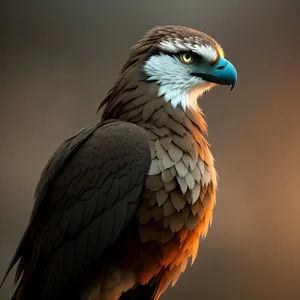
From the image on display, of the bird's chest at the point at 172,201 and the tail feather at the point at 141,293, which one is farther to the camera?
the tail feather at the point at 141,293

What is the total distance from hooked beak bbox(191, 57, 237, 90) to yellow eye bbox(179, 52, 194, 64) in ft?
0.09

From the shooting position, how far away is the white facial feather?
0.98 metres

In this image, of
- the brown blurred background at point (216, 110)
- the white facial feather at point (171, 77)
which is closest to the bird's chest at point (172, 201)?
the white facial feather at point (171, 77)

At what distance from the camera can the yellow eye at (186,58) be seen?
98 cm

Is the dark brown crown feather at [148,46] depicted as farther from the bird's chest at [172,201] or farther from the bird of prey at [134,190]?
the bird's chest at [172,201]

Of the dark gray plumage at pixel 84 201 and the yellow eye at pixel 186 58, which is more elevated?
the yellow eye at pixel 186 58

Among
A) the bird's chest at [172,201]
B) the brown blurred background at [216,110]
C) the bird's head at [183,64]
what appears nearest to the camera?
the bird's chest at [172,201]

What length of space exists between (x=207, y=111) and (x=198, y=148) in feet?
2.68

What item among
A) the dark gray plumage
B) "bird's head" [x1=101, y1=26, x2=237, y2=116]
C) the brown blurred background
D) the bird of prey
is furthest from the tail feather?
the brown blurred background

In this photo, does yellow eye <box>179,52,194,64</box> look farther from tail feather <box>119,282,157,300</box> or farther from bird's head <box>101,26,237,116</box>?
tail feather <box>119,282,157,300</box>

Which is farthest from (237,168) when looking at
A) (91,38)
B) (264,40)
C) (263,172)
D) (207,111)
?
(91,38)

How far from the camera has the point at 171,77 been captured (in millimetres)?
982

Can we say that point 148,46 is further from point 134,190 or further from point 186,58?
point 134,190

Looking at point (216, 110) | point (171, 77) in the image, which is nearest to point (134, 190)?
point (171, 77)
